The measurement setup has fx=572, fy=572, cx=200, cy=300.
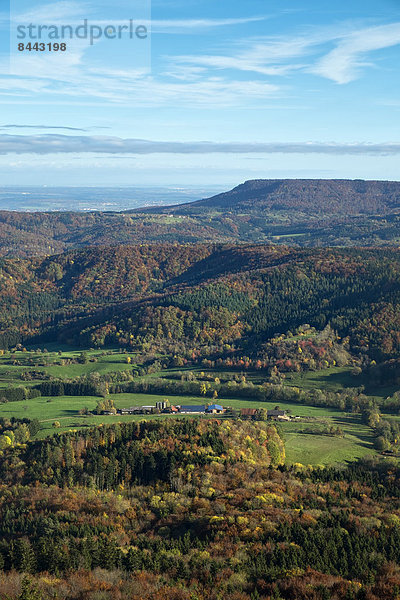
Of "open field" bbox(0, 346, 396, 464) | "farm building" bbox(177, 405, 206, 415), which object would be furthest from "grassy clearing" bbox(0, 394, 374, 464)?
"farm building" bbox(177, 405, 206, 415)

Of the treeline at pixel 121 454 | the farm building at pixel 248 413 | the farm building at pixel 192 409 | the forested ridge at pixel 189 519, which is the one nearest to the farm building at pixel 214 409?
the farm building at pixel 192 409

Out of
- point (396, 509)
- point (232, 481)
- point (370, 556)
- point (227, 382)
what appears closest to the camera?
point (370, 556)

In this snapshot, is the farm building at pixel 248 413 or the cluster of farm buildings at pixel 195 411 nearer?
the farm building at pixel 248 413

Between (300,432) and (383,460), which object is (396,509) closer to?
(383,460)

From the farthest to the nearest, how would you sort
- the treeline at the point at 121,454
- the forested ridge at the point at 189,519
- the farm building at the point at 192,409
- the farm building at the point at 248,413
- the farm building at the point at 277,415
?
the farm building at the point at 192,409
the farm building at the point at 277,415
the farm building at the point at 248,413
the treeline at the point at 121,454
the forested ridge at the point at 189,519

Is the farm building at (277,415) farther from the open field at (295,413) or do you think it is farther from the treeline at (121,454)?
the treeline at (121,454)

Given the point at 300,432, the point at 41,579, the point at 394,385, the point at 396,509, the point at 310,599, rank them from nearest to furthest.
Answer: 1. the point at 310,599
2. the point at 41,579
3. the point at 396,509
4. the point at 300,432
5. the point at 394,385

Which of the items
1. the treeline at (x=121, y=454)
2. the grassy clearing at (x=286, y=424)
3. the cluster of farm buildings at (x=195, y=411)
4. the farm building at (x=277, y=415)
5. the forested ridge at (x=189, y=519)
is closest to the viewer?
the forested ridge at (x=189, y=519)

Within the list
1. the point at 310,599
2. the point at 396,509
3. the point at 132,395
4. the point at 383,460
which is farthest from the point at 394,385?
the point at 310,599

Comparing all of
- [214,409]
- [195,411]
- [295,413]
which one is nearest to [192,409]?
[195,411]

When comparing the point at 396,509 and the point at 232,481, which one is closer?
the point at 396,509

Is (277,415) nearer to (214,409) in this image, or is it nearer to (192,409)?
(214,409)
